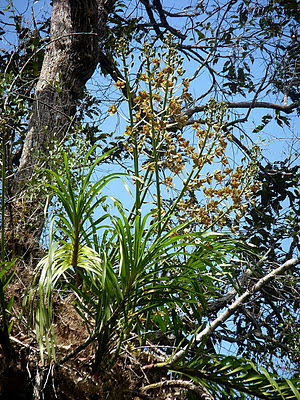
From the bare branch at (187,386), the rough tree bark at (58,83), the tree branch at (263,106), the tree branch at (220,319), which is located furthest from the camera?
the tree branch at (263,106)

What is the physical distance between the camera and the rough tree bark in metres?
1.86

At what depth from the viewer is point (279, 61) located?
9.46 feet

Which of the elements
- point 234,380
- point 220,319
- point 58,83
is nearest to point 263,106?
point 58,83

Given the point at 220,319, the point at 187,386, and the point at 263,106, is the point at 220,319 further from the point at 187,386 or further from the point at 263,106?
the point at 263,106

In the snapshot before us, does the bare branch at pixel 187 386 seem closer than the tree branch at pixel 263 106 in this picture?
Yes

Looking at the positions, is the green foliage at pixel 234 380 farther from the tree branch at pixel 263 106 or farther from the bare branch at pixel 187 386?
the tree branch at pixel 263 106

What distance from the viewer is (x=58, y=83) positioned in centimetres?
215

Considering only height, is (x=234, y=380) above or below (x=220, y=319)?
below

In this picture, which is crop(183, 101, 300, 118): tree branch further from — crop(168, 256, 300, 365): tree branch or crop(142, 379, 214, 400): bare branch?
crop(142, 379, 214, 400): bare branch

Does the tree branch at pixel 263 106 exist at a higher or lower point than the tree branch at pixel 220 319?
higher

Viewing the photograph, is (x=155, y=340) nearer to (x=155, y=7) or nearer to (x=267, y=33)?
(x=267, y=33)

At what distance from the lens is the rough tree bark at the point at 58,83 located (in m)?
1.86

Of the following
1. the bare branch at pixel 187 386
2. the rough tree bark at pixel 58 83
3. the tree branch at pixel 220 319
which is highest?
the rough tree bark at pixel 58 83

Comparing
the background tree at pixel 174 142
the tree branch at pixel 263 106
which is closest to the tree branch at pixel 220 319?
the background tree at pixel 174 142
